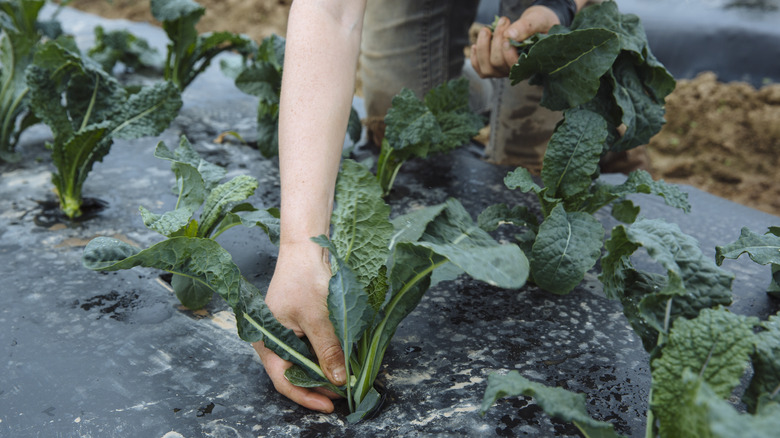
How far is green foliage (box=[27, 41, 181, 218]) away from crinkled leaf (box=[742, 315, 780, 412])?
138 cm

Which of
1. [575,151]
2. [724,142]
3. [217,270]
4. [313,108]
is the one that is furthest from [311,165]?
[724,142]

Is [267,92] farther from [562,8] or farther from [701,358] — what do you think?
[701,358]

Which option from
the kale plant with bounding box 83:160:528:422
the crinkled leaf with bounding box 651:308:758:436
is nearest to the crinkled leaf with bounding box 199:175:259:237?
the kale plant with bounding box 83:160:528:422

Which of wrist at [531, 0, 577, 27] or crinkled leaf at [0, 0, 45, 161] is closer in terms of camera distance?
Result: wrist at [531, 0, 577, 27]

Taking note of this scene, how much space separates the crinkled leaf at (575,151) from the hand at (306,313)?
573 mm

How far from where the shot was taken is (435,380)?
1.05m

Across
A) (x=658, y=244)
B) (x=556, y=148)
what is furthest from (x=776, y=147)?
(x=658, y=244)

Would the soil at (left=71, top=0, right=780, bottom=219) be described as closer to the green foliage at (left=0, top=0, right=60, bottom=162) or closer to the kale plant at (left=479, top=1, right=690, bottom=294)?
the kale plant at (left=479, top=1, right=690, bottom=294)

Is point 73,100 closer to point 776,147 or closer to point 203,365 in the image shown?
point 203,365

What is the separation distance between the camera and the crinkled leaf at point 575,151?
1.27 m

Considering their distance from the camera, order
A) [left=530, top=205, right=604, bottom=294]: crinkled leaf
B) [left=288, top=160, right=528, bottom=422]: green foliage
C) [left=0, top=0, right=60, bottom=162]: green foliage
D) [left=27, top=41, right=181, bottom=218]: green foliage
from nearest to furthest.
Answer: [left=288, top=160, right=528, bottom=422]: green foliage, [left=530, top=205, right=604, bottom=294]: crinkled leaf, [left=27, top=41, right=181, bottom=218]: green foliage, [left=0, top=0, right=60, bottom=162]: green foliage

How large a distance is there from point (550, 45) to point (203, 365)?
90 centimetres

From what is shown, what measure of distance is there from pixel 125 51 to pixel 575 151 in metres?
2.20

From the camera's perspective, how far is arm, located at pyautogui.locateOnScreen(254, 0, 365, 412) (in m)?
0.97
